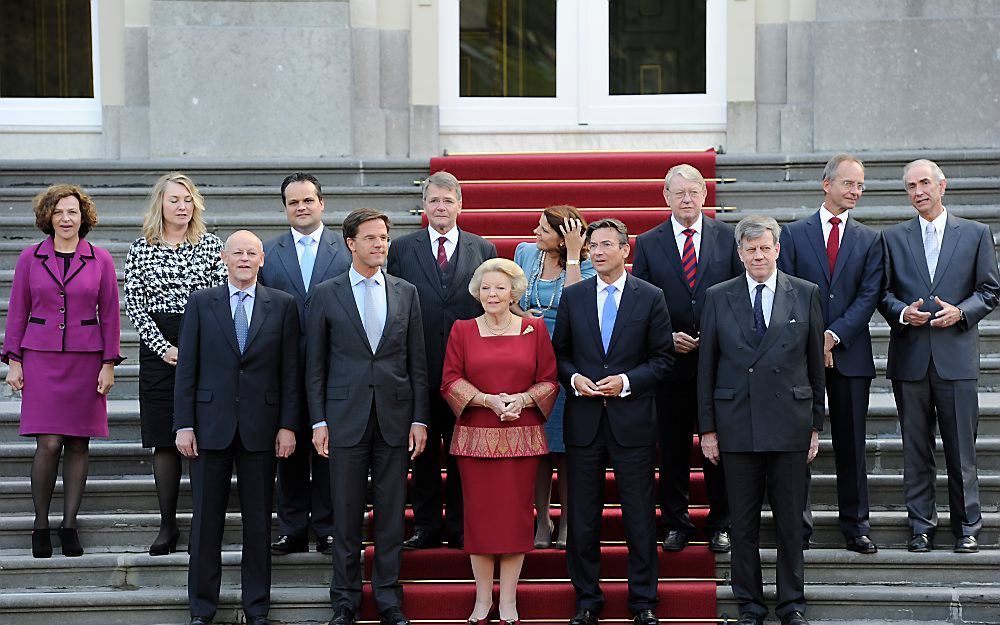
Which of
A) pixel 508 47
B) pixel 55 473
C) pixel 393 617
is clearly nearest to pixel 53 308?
pixel 55 473

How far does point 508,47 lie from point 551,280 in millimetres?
4568

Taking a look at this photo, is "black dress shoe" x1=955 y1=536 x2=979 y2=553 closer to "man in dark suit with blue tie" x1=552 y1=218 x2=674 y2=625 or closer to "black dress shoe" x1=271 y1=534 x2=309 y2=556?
"man in dark suit with blue tie" x1=552 y1=218 x2=674 y2=625

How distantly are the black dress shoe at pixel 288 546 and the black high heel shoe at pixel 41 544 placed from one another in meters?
1.12

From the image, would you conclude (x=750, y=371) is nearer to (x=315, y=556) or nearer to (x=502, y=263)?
(x=502, y=263)

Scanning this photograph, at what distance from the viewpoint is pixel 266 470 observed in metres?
6.32

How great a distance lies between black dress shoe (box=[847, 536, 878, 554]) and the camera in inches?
259

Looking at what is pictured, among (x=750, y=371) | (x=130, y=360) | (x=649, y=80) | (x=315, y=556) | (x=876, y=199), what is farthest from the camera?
(x=649, y=80)

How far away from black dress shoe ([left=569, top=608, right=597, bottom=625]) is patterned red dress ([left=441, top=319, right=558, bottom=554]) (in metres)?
0.38

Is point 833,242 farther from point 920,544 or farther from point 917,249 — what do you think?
point 920,544

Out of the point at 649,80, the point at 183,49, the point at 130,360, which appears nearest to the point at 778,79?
the point at 649,80

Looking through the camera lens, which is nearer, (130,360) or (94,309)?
(94,309)

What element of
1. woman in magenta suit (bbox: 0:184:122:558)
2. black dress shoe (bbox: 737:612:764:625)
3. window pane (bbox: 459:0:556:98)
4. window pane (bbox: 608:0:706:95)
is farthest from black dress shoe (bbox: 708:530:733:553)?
window pane (bbox: 459:0:556:98)

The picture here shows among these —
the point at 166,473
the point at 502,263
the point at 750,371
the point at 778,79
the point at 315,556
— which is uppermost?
the point at 778,79

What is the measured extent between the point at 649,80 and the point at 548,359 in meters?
4.98
